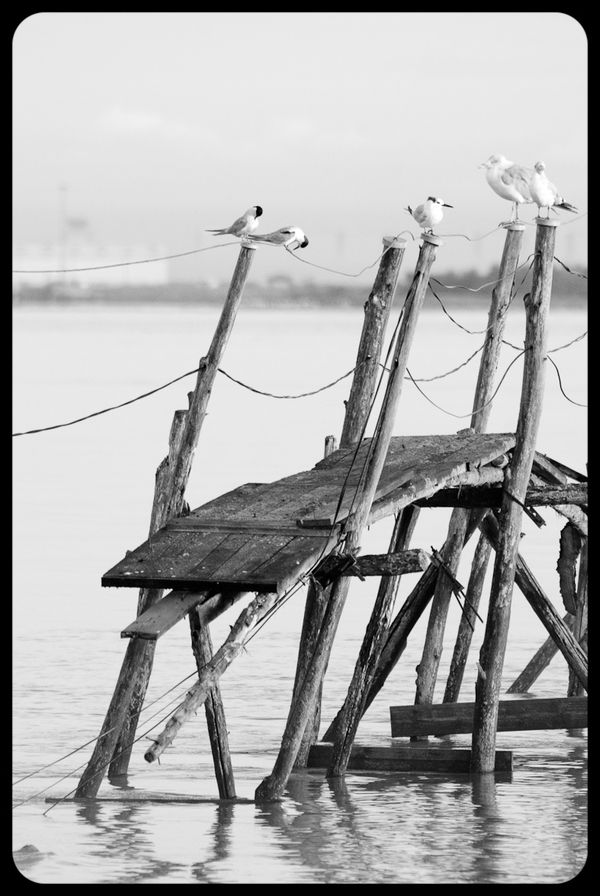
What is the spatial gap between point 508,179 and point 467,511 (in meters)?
2.73

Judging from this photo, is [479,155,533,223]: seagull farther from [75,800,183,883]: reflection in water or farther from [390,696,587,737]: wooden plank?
[75,800,183,883]: reflection in water

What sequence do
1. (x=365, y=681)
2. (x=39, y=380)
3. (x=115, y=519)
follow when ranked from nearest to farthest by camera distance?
(x=365, y=681), (x=115, y=519), (x=39, y=380)

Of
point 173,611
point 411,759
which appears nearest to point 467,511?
point 411,759

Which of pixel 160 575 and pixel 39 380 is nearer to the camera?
pixel 160 575

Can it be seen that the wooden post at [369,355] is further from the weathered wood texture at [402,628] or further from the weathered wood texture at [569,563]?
the weathered wood texture at [569,563]

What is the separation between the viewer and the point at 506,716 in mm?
14125

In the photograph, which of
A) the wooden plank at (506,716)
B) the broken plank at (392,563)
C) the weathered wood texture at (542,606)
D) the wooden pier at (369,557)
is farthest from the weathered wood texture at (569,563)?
the broken plank at (392,563)

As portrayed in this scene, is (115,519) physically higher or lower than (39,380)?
lower

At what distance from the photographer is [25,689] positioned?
55.3 feet

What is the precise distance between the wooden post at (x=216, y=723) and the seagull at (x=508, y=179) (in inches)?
191

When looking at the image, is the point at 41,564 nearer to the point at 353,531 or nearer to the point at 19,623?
the point at 19,623

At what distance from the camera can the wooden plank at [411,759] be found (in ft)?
44.1

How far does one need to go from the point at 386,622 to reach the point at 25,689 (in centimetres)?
498
